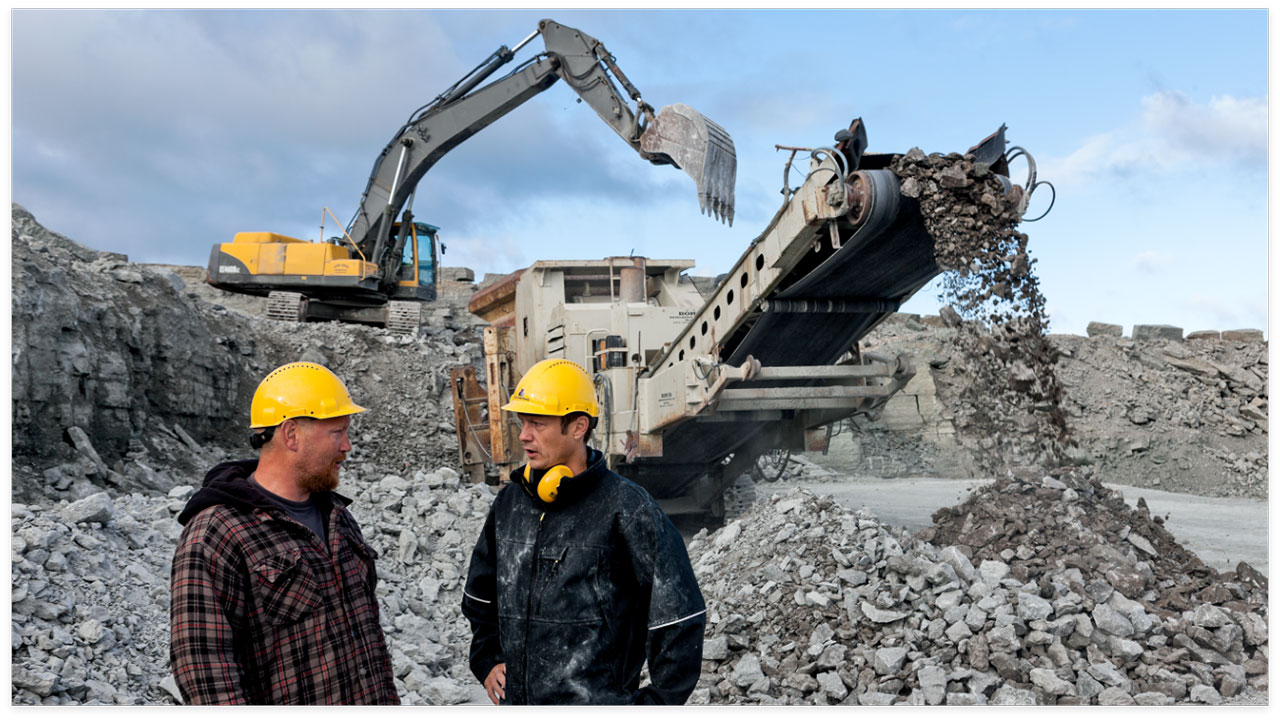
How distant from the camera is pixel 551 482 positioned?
2566mm

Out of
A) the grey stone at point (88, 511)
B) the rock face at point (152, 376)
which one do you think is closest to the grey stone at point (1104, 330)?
the rock face at point (152, 376)

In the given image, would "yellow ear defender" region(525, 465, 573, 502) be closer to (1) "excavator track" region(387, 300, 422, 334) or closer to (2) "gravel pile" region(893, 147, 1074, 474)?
(2) "gravel pile" region(893, 147, 1074, 474)

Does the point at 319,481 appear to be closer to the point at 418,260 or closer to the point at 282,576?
the point at 282,576

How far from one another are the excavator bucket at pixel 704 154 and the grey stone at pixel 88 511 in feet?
15.0

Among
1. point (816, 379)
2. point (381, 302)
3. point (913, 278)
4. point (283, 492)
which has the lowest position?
point (283, 492)

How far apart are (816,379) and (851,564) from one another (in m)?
1.83

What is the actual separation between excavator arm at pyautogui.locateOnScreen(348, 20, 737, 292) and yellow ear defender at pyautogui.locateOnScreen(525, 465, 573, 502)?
539 centimetres

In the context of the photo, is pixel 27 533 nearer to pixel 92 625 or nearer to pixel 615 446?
pixel 92 625

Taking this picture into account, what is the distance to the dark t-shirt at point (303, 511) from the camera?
242 cm

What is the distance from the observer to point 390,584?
720 cm

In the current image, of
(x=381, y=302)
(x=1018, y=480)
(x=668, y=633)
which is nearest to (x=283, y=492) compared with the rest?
(x=668, y=633)

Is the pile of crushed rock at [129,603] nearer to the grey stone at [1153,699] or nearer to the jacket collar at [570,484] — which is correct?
the jacket collar at [570,484]

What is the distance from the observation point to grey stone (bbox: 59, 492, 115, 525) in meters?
6.01

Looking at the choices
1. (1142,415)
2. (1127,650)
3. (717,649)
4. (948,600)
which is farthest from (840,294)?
(1142,415)
